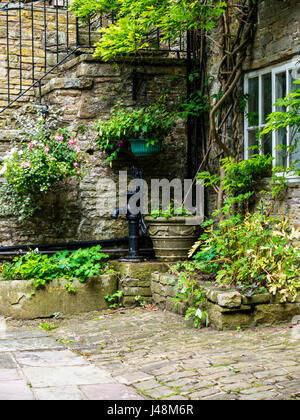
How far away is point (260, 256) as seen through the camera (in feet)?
17.1

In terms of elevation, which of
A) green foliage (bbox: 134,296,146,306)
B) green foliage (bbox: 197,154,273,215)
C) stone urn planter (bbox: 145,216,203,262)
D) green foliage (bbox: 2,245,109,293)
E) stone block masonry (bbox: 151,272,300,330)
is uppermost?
green foliage (bbox: 197,154,273,215)

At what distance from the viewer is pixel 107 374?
12.4ft

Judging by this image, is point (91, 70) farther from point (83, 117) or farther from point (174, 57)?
point (174, 57)

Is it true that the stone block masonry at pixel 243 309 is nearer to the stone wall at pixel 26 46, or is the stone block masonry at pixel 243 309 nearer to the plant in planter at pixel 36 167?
the plant in planter at pixel 36 167

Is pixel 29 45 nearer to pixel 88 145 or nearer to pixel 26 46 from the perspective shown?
pixel 26 46

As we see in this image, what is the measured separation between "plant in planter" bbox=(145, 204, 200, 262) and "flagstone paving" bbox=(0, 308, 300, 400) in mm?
895

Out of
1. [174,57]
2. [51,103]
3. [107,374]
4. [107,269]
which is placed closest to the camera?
[107,374]

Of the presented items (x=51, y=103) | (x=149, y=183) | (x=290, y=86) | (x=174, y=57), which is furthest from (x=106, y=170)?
(x=290, y=86)

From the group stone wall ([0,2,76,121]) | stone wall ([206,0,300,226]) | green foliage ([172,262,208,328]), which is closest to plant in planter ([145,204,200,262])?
green foliage ([172,262,208,328])

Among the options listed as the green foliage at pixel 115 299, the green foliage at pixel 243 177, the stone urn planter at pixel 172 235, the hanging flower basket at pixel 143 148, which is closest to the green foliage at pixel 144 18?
the hanging flower basket at pixel 143 148

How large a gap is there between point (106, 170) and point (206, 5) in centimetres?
229

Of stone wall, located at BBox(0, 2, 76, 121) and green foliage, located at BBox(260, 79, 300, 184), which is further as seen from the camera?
stone wall, located at BBox(0, 2, 76, 121)

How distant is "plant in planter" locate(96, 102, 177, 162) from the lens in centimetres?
656

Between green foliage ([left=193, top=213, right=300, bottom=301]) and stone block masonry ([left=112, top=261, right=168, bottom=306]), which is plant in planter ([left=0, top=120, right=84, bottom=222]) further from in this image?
green foliage ([left=193, top=213, right=300, bottom=301])
